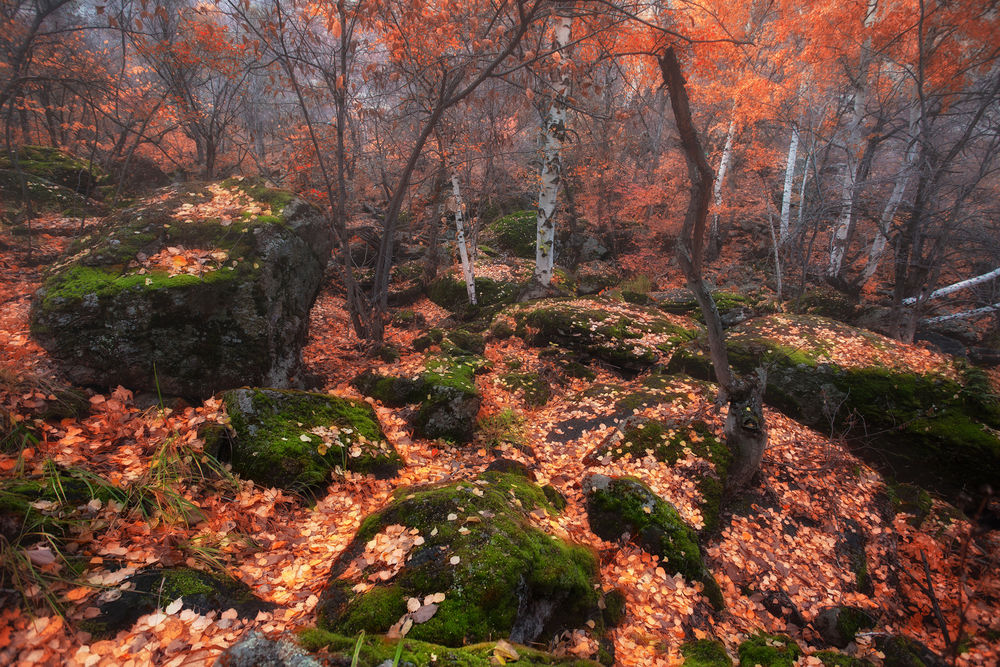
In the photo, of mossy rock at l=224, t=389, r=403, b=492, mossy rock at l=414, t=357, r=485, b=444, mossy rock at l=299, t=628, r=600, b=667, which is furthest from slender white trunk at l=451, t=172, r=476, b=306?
mossy rock at l=299, t=628, r=600, b=667

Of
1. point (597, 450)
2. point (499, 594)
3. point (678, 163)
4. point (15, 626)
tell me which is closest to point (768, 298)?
point (678, 163)

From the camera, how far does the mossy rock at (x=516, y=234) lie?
1689 centimetres

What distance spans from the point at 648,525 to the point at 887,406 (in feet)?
16.9

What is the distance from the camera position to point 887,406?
6.29 m

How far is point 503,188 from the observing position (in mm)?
18422

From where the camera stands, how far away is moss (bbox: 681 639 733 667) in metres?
2.91

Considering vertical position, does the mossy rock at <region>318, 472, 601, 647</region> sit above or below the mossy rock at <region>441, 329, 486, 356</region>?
below

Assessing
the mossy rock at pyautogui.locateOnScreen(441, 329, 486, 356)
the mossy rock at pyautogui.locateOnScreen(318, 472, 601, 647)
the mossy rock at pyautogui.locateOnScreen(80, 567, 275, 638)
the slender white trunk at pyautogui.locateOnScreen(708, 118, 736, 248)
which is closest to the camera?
the mossy rock at pyautogui.locateOnScreen(80, 567, 275, 638)

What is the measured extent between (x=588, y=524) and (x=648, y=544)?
1.98 ft

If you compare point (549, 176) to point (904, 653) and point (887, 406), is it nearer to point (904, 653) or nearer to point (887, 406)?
point (887, 406)

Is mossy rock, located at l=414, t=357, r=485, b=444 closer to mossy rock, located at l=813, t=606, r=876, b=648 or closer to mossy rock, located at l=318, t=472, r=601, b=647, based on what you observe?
mossy rock, located at l=318, t=472, r=601, b=647

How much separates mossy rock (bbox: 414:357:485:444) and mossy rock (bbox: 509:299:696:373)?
320 centimetres

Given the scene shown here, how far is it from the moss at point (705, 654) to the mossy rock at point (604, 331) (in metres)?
5.51

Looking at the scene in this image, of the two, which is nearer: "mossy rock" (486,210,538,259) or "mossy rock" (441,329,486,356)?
"mossy rock" (441,329,486,356)
